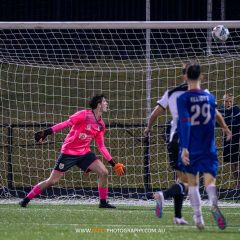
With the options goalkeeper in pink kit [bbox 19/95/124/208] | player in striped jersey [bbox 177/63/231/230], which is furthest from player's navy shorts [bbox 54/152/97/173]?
player in striped jersey [bbox 177/63/231/230]

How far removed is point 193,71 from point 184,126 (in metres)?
0.61

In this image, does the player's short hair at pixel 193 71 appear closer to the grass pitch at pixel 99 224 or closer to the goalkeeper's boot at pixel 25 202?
the grass pitch at pixel 99 224

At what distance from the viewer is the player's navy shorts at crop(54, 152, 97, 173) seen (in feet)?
51.1

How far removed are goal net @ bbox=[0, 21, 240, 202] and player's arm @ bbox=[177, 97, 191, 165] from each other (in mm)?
5794

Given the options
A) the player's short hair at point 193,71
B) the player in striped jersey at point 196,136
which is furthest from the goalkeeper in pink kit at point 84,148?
the player's short hair at point 193,71

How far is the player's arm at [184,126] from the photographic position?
35.9 feet

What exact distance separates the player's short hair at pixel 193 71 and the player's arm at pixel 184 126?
276mm

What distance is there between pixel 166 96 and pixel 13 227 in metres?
2.34

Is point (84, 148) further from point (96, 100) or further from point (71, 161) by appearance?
point (96, 100)

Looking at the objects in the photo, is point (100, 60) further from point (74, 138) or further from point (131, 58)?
point (74, 138)
